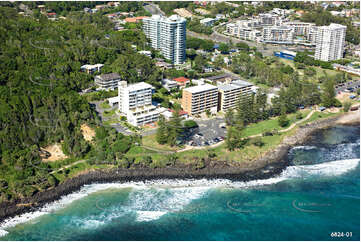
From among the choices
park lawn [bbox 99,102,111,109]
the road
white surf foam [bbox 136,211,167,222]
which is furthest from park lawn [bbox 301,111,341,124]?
the road

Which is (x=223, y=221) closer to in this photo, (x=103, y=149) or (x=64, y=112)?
(x=103, y=149)

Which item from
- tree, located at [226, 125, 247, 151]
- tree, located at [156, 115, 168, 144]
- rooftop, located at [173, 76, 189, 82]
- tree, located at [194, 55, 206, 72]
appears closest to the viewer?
tree, located at [226, 125, 247, 151]

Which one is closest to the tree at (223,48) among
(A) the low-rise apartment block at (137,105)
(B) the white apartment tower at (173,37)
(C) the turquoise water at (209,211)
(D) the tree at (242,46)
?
(D) the tree at (242,46)

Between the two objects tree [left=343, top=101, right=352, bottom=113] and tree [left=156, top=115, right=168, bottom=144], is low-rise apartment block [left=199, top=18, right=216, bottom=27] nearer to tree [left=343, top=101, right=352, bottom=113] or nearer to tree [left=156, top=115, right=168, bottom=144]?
tree [left=343, top=101, right=352, bottom=113]

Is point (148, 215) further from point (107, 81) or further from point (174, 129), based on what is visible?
point (107, 81)

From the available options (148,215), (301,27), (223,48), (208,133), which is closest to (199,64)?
(223,48)

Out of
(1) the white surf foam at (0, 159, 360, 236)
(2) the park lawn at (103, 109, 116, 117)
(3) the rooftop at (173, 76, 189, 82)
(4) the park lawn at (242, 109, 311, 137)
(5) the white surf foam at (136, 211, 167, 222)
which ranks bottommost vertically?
(5) the white surf foam at (136, 211, 167, 222)

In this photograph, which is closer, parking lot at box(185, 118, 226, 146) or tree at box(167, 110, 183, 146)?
tree at box(167, 110, 183, 146)

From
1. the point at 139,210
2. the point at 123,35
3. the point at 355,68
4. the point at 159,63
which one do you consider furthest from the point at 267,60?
the point at 139,210
